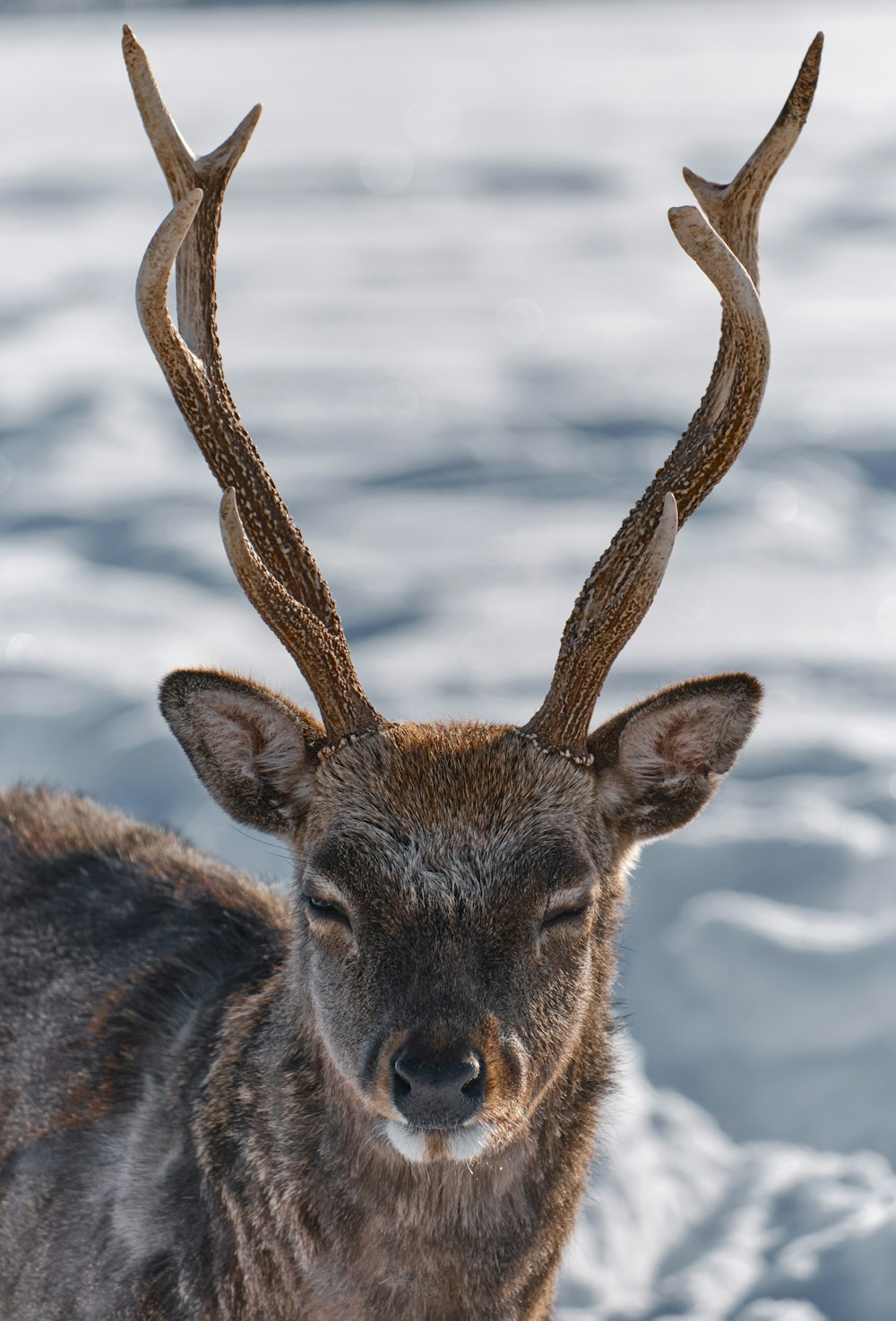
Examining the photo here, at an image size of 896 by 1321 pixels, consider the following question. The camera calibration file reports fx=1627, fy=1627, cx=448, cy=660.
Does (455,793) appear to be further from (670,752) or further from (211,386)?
(211,386)

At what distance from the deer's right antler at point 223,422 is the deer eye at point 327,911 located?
0.39 metres

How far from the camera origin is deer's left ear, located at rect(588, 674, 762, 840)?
11.2ft

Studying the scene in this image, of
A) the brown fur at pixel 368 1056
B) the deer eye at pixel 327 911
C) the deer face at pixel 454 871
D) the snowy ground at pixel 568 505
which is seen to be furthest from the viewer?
the snowy ground at pixel 568 505

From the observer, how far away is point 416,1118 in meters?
2.85

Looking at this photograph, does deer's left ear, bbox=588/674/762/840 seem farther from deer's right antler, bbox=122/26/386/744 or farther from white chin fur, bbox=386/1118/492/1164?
white chin fur, bbox=386/1118/492/1164

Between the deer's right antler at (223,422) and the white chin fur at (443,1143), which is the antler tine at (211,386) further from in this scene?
the white chin fur at (443,1143)

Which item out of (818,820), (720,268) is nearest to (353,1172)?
(720,268)

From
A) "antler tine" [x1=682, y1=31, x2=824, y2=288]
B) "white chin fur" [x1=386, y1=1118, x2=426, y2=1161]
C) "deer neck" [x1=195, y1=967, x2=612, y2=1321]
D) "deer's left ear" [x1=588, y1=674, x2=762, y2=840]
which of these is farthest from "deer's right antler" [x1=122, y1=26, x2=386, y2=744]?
"antler tine" [x1=682, y1=31, x2=824, y2=288]

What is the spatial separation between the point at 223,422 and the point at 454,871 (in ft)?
3.86

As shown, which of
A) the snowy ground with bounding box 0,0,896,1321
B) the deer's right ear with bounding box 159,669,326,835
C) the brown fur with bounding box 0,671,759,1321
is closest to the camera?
the brown fur with bounding box 0,671,759,1321

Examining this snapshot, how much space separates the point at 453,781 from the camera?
3.27 metres

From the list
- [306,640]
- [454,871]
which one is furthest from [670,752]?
[306,640]

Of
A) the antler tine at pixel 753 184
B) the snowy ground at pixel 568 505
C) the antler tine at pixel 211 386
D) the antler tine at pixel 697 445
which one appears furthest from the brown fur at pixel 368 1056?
the antler tine at pixel 753 184

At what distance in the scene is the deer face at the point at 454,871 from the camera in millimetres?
2918
